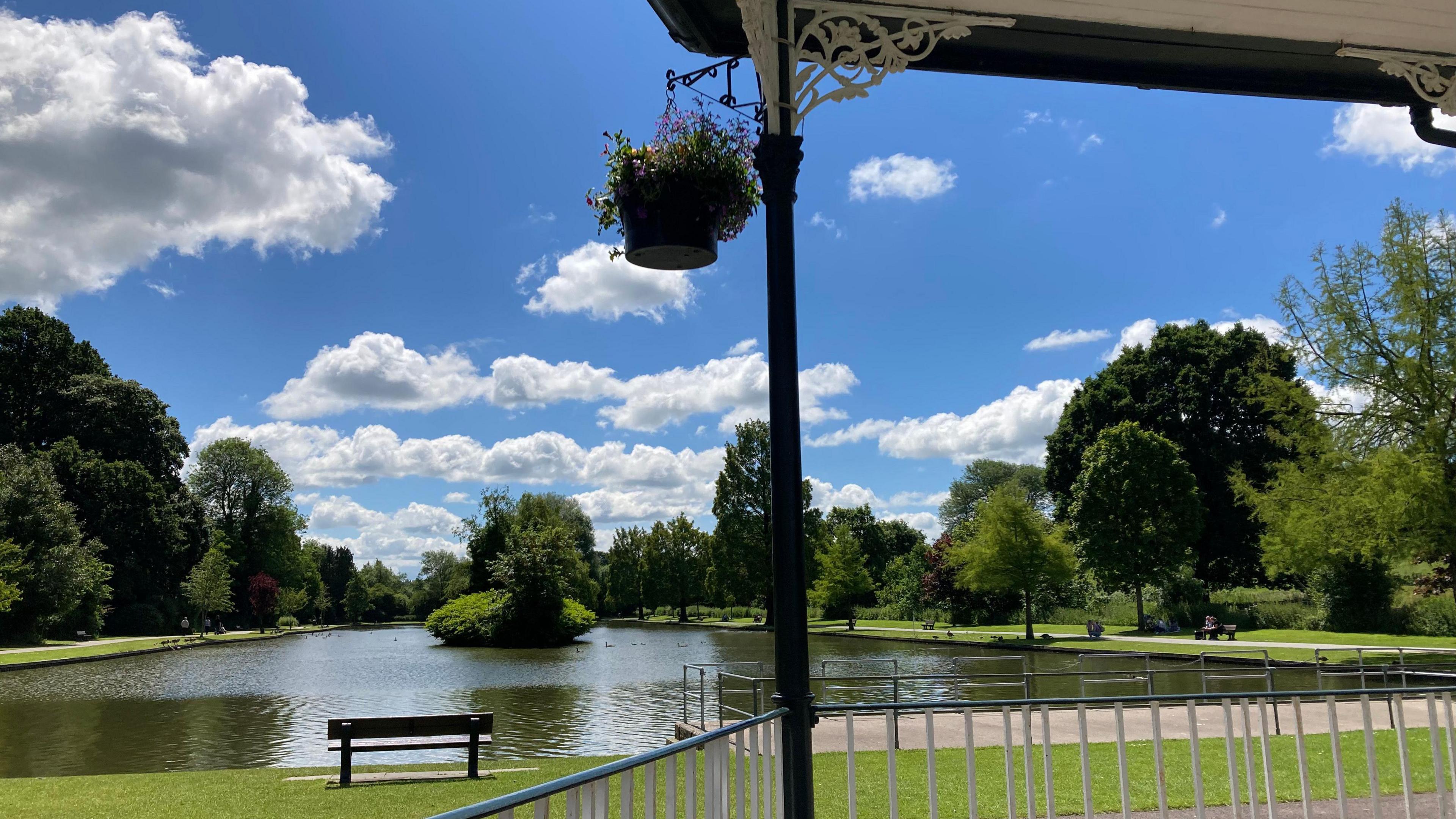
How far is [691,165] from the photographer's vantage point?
145 inches

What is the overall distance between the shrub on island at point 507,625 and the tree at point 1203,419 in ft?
70.6

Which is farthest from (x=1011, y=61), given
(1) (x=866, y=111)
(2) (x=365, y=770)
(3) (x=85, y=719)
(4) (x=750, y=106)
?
(3) (x=85, y=719)

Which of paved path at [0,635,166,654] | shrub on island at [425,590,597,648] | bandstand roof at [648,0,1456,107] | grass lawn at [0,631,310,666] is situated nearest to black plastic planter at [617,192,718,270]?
bandstand roof at [648,0,1456,107]

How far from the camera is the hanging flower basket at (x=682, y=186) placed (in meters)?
3.68

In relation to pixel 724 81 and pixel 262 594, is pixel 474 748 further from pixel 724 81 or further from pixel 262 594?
pixel 262 594

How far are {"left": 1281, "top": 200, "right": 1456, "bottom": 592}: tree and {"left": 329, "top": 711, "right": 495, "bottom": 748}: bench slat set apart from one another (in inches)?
756

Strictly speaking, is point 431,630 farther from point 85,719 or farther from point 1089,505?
point 1089,505

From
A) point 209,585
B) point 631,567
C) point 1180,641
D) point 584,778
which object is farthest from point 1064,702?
point 631,567

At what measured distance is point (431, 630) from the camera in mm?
39438

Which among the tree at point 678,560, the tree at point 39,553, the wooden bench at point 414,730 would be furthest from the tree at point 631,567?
the wooden bench at point 414,730

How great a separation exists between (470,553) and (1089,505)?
1105 inches

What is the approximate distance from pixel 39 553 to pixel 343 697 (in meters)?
24.4

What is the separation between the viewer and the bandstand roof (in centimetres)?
363

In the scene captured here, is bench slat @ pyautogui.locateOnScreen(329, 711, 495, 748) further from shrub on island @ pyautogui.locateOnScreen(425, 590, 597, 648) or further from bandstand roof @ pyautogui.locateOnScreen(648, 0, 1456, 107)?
shrub on island @ pyautogui.locateOnScreen(425, 590, 597, 648)
